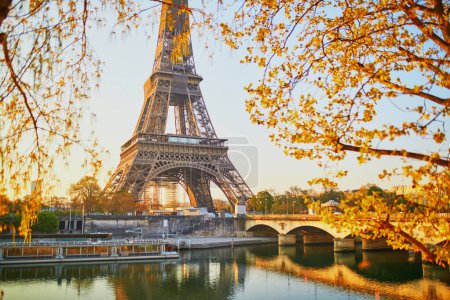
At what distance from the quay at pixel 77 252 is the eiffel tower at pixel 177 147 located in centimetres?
2064

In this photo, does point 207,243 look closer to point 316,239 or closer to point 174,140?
point 316,239

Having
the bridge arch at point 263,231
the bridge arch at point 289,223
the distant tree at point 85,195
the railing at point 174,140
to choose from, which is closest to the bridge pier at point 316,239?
the bridge arch at point 289,223

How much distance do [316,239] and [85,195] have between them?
35.2m

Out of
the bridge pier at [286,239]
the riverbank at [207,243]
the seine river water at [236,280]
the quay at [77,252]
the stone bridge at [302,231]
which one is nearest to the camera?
the seine river water at [236,280]

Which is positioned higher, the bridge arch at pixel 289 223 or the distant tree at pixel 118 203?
the distant tree at pixel 118 203

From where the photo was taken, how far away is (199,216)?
201 ft

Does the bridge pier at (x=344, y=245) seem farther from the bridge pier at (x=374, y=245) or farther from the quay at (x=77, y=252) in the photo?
the quay at (x=77, y=252)

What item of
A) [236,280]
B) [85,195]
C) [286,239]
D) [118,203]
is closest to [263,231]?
[286,239]

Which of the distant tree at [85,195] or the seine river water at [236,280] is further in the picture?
the distant tree at [85,195]

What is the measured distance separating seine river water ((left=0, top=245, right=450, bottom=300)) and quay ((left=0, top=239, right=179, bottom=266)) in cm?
151

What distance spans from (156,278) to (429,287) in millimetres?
16691

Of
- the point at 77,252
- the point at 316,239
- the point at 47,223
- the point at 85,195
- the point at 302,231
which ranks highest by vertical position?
the point at 85,195

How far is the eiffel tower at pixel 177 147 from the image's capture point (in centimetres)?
6103

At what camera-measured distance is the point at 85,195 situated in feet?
214
